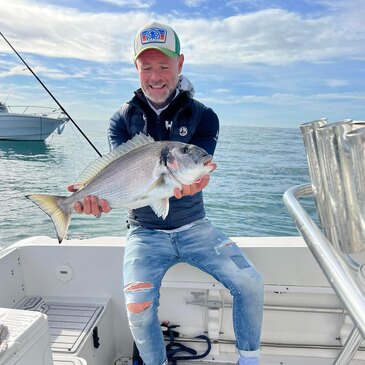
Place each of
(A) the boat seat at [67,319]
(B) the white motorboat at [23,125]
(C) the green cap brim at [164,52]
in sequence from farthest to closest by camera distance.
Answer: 1. (B) the white motorboat at [23,125]
2. (C) the green cap brim at [164,52]
3. (A) the boat seat at [67,319]

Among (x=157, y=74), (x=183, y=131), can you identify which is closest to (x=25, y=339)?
(x=183, y=131)

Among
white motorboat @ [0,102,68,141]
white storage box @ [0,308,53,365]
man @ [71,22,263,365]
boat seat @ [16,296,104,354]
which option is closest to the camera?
white storage box @ [0,308,53,365]

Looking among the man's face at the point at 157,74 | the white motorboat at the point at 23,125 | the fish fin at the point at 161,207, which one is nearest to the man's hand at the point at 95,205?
the fish fin at the point at 161,207

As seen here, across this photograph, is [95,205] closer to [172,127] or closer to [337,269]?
[172,127]

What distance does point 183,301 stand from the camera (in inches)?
93.8

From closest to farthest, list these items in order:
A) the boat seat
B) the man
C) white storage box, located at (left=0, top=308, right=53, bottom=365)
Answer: white storage box, located at (left=0, top=308, right=53, bottom=365)
the man
the boat seat

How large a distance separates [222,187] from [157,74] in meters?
7.34

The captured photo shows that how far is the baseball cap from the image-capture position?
7.30 feet

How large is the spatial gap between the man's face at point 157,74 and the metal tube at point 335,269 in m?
1.51

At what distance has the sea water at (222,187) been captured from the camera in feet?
22.5

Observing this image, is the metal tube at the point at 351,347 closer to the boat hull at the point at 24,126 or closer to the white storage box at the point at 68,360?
the white storage box at the point at 68,360

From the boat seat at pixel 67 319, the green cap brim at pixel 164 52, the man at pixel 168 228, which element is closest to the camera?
the man at pixel 168 228

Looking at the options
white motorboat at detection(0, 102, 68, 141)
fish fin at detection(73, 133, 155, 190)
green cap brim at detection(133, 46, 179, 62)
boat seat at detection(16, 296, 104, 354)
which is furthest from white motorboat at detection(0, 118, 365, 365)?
white motorboat at detection(0, 102, 68, 141)

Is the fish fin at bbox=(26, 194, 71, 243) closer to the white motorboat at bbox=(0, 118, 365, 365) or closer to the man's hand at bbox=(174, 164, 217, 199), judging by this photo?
the white motorboat at bbox=(0, 118, 365, 365)
